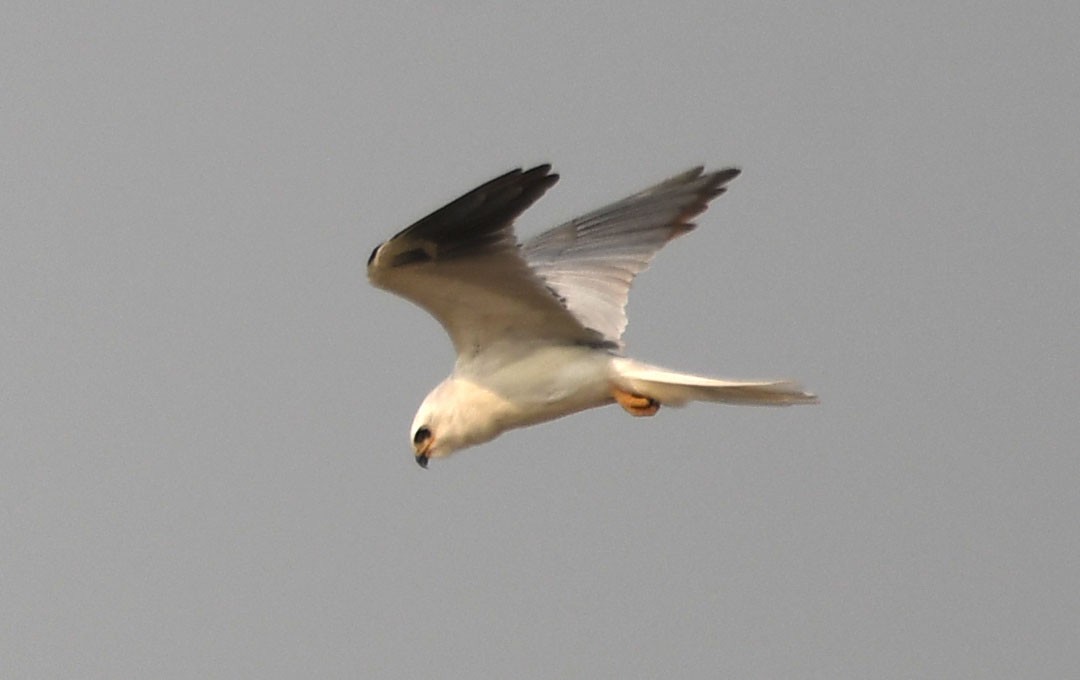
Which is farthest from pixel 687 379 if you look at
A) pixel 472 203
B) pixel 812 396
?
pixel 472 203

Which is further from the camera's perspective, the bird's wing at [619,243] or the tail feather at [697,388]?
the bird's wing at [619,243]

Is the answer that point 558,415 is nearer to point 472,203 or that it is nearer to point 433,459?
point 433,459

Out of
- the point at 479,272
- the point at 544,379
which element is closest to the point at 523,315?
the point at 544,379

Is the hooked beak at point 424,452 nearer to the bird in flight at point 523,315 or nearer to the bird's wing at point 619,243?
the bird in flight at point 523,315

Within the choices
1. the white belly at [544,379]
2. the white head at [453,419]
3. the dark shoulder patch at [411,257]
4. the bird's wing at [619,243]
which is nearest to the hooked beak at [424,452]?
the white head at [453,419]

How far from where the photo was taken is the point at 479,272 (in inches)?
337

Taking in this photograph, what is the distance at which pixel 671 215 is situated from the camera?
9.70 metres

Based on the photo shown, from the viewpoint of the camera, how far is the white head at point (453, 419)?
8969mm

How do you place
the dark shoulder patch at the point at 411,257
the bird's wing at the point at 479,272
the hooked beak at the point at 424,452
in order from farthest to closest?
the hooked beak at the point at 424,452 < the dark shoulder patch at the point at 411,257 < the bird's wing at the point at 479,272

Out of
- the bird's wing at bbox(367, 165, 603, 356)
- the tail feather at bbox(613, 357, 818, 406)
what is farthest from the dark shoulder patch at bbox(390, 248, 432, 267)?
the tail feather at bbox(613, 357, 818, 406)

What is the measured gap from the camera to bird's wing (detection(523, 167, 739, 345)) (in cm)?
952

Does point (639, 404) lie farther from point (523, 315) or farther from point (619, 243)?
point (619, 243)

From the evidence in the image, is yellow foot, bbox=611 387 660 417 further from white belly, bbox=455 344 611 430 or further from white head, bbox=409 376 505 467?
white head, bbox=409 376 505 467

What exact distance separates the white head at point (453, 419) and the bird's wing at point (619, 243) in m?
0.58
